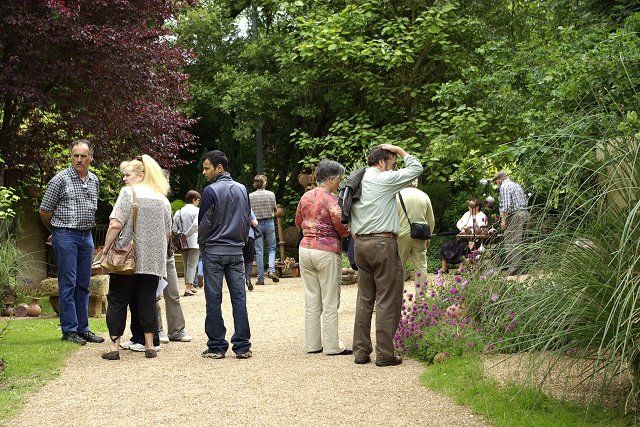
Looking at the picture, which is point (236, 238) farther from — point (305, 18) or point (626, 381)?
point (305, 18)

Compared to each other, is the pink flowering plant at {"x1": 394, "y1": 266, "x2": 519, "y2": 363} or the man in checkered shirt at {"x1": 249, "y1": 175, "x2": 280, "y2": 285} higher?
the man in checkered shirt at {"x1": 249, "y1": 175, "x2": 280, "y2": 285}

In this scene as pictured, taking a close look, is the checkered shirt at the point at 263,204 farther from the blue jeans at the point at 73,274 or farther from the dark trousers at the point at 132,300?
the dark trousers at the point at 132,300

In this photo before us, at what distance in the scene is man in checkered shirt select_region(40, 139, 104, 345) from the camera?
32.2ft

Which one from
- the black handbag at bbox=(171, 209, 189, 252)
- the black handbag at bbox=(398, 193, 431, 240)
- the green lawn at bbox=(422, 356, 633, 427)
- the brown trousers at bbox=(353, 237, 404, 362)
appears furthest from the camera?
the black handbag at bbox=(171, 209, 189, 252)

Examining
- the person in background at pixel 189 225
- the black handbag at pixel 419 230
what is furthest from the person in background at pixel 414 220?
the person in background at pixel 189 225

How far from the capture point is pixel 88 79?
45.7 feet

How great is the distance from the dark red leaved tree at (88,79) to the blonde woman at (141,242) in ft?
14.8

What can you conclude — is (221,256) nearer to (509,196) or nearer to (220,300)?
(220,300)

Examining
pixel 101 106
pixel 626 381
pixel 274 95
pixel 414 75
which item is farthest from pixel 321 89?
pixel 626 381

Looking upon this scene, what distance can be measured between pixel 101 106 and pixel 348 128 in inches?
342

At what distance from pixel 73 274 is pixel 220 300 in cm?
172

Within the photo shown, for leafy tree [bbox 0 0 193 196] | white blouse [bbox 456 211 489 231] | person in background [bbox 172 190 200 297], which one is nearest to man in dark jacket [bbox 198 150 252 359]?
leafy tree [bbox 0 0 193 196]

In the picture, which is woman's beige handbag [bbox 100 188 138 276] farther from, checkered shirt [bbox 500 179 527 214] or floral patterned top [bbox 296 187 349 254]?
checkered shirt [bbox 500 179 527 214]

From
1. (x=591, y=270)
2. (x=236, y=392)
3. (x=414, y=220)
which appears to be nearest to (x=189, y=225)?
(x=414, y=220)
